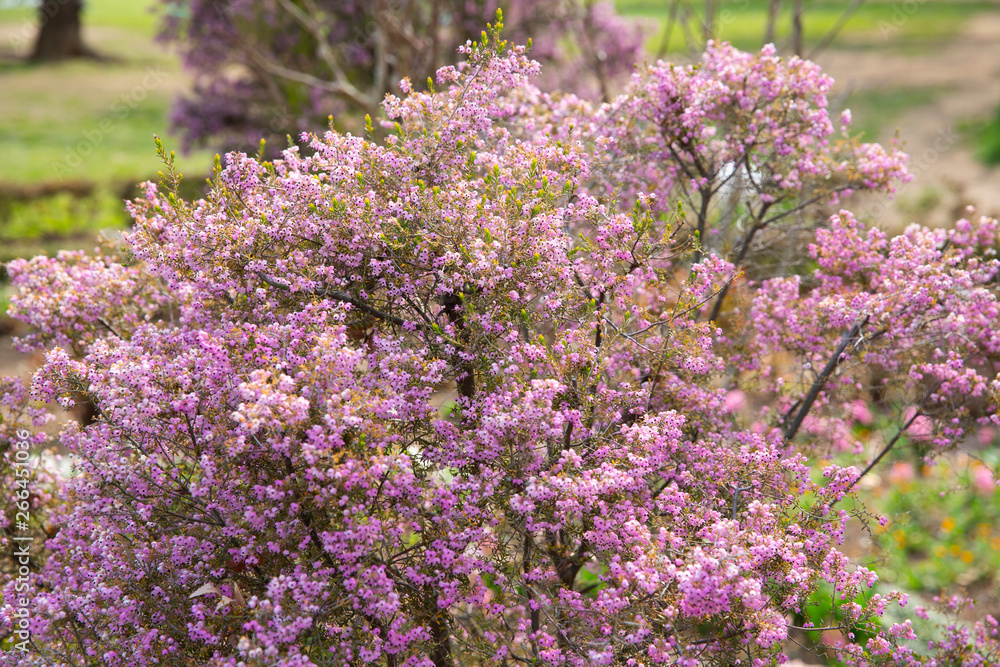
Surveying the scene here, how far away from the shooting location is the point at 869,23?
29719 millimetres

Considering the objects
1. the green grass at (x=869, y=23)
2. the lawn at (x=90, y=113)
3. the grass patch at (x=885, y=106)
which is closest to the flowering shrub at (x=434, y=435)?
the lawn at (x=90, y=113)

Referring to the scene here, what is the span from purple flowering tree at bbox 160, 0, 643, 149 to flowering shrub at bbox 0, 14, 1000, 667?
7.98m

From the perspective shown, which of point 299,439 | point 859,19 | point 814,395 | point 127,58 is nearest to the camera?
point 299,439

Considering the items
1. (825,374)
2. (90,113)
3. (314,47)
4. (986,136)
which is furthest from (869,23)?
(825,374)

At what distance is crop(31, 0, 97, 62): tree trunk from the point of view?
3120 centimetres

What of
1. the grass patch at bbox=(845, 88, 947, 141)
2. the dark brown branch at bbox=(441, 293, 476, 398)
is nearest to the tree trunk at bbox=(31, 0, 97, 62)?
the grass patch at bbox=(845, 88, 947, 141)

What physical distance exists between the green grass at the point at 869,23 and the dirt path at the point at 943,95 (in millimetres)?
822

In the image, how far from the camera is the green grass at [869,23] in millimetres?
28547

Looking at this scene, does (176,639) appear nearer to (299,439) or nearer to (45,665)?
(45,665)

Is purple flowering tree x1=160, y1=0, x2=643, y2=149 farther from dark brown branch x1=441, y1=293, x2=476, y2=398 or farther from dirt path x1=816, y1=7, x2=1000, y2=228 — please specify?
dark brown branch x1=441, y1=293, x2=476, y2=398

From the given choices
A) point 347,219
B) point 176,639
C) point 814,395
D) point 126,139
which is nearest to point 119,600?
point 176,639

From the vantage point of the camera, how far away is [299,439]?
10.2 feet

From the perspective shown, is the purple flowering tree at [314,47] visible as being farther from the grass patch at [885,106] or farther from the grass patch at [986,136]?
the grass patch at [885,106]

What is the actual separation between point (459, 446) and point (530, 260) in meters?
0.87
